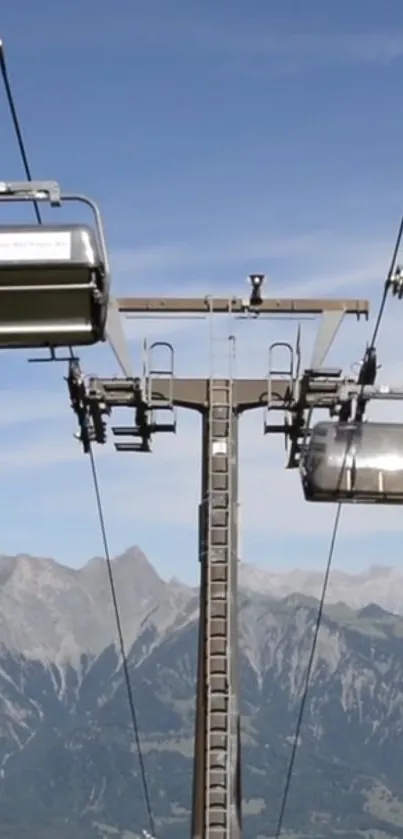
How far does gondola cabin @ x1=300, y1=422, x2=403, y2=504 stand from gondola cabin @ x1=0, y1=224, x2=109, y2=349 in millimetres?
9451

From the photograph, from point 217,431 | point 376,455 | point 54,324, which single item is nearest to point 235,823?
point 217,431

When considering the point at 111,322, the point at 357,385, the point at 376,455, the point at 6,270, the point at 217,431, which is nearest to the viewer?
the point at 6,270

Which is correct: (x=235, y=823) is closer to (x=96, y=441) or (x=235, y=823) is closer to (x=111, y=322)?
(x=96, y=441)

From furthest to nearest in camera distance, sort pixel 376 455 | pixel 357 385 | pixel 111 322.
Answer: pixel 111 322 < pixel 357 385 < pixel 376 455

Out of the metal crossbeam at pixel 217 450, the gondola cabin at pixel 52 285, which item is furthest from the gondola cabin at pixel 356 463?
the gondola cabin at pixel 52 285

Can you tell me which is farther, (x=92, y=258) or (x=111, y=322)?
(x=111, y=322)

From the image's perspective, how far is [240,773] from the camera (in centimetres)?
2238

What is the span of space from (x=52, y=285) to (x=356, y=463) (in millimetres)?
9950

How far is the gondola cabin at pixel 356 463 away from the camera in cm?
1773

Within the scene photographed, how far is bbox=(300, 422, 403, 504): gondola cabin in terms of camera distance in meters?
17.7

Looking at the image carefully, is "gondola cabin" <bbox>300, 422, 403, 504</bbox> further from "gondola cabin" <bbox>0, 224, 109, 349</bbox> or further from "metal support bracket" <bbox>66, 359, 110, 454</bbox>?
"gondola cabin" <bbox>0, 224, 109, 349</bbox>

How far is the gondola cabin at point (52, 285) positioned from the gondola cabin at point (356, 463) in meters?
9.45

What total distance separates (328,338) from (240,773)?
5893mm

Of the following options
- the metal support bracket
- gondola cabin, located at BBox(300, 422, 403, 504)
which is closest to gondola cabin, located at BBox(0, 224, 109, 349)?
gondola cabin, located at BBox(300, 422, 403, 504)
